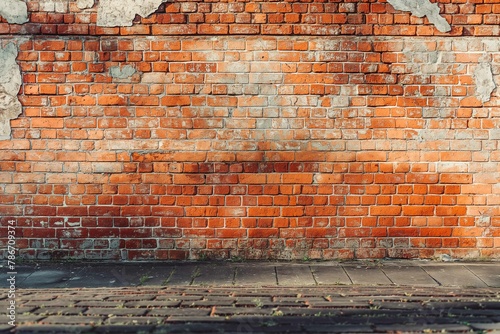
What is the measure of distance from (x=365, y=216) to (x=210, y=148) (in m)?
1.66

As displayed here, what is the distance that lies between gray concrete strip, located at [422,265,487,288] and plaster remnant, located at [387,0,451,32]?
2288 mm

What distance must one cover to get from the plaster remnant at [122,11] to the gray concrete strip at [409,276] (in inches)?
131

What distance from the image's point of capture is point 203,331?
9.06 ft

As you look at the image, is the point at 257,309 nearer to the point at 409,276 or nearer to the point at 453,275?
the point at 409,276

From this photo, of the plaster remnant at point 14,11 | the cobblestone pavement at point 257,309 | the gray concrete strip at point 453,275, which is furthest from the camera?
the plaster remnant at point 14,11

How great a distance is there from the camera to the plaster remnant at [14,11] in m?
4.38

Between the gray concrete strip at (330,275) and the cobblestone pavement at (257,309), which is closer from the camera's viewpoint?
the cobblestone pavement at (257,309)

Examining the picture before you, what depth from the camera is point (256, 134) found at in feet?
14.6

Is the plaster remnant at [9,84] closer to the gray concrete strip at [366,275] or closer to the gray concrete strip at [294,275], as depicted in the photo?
the gray concrete strip at [294,275]

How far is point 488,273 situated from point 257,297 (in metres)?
2.22

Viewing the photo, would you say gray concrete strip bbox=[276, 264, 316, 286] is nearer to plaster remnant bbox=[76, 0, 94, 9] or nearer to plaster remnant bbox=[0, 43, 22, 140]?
plaster remnant bbox=[0, 43, 22, 140]

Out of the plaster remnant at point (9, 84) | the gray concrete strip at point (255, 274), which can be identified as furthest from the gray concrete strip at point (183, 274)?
the plaster remnant at point (9, 84)

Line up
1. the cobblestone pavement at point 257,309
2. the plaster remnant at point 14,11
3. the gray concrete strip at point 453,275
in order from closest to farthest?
1. the cobblestone pavement at point 257,309
2. the gray concrete strip at point 453,275
3. the plaster remnant at point 14,11

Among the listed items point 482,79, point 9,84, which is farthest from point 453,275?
point 9,84
